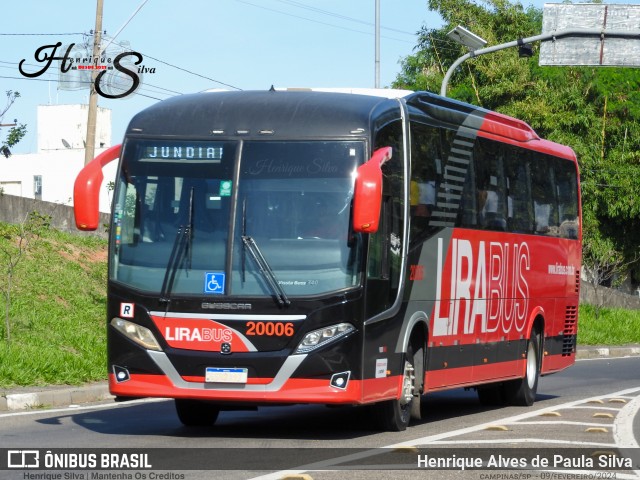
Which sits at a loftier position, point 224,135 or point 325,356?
point 224,135

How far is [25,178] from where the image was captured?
7556 cm

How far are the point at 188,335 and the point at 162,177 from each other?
4.92 ft

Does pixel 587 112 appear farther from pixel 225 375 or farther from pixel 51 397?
pixel 225 375

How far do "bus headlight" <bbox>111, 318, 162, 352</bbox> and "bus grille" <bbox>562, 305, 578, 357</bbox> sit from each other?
30.0 ft

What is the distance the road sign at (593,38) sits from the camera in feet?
85.2

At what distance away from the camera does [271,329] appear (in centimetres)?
1161

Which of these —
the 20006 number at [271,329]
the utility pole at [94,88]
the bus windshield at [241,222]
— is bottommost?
the 20006 number at [271,329]

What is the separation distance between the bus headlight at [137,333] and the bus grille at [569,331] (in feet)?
30.0

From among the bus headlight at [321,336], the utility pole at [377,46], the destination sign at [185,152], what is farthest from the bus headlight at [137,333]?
the utility pole at [377,46]

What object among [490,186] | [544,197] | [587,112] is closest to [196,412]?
[490,186]

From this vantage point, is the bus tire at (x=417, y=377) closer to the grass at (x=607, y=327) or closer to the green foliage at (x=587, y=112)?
the grass at (x=607, y=327)

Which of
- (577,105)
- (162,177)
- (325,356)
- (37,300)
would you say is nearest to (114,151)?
(162,177)

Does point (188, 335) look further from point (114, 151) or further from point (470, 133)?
point (470, 133)

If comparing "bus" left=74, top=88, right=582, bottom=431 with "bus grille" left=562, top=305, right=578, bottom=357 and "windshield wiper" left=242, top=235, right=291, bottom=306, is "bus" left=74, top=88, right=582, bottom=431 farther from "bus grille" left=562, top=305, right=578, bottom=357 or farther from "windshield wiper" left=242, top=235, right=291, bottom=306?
"bus grille" left=562, top=305, right=578, bottom=357
